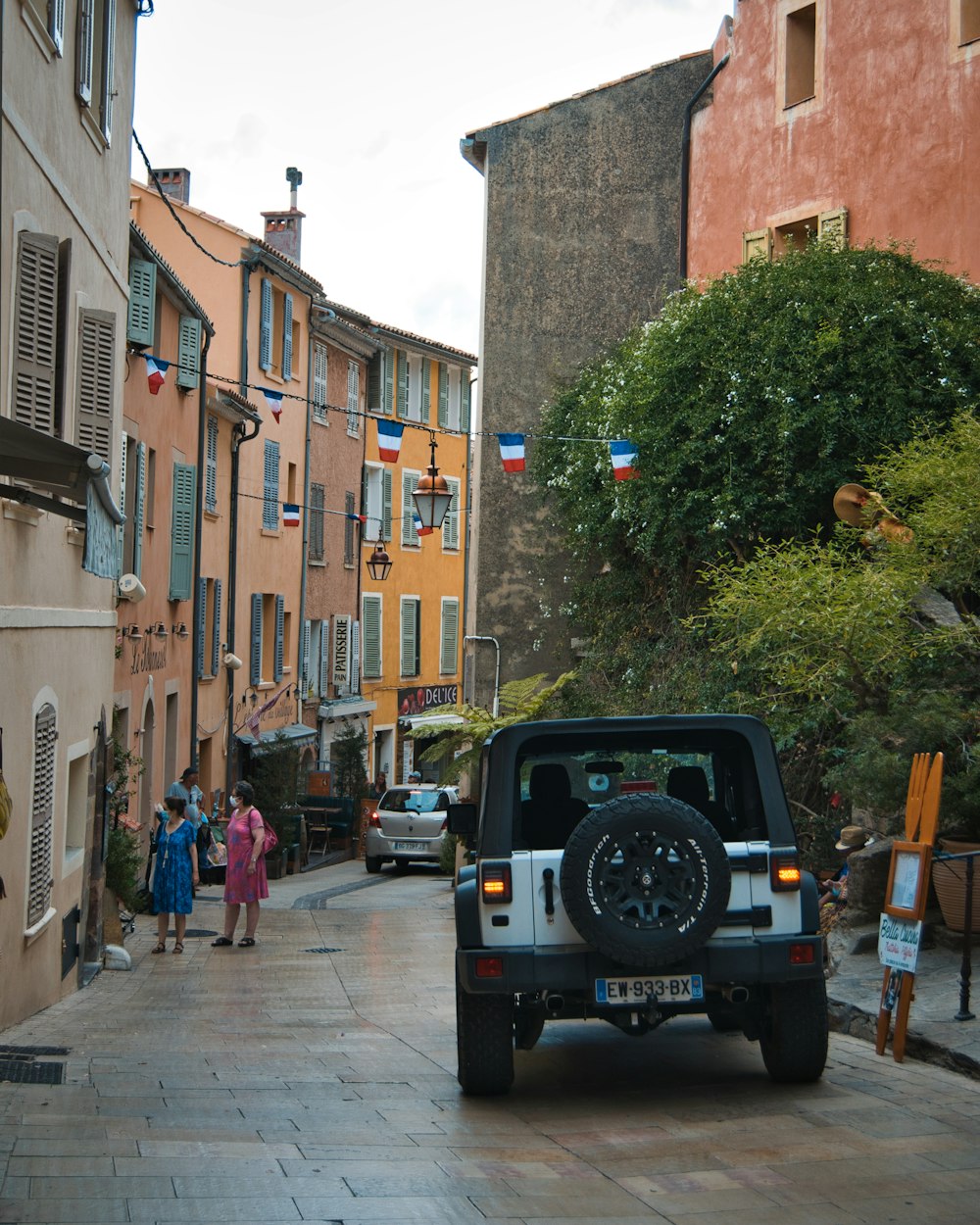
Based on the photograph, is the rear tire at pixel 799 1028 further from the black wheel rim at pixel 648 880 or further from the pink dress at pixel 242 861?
the pink dress at pixel 242 861

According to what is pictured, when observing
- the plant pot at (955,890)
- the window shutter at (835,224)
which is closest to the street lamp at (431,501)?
the window shutter at (835,224)

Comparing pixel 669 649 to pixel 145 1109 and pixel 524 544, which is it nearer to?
pixel 524 544

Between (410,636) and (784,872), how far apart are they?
39398 millimetres

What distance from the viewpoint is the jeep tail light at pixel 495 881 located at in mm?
7637

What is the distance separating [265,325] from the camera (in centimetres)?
3441

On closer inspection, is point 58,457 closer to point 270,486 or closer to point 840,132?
point 840,132

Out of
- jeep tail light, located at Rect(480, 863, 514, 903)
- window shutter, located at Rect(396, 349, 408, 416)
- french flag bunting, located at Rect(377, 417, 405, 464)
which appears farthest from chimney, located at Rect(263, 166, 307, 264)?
jeep tail light, located at Rect(480, 863, 514, 903)

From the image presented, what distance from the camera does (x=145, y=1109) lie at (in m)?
7.45

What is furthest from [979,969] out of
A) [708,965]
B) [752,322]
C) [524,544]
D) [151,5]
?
[524,544]

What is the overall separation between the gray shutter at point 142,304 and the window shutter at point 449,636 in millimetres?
28807

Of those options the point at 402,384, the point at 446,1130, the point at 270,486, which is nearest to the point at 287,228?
the point at 402,384

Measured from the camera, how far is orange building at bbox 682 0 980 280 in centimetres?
1986

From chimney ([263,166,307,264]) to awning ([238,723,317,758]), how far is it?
12988 mm

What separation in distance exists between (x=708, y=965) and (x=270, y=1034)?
14.0ft
